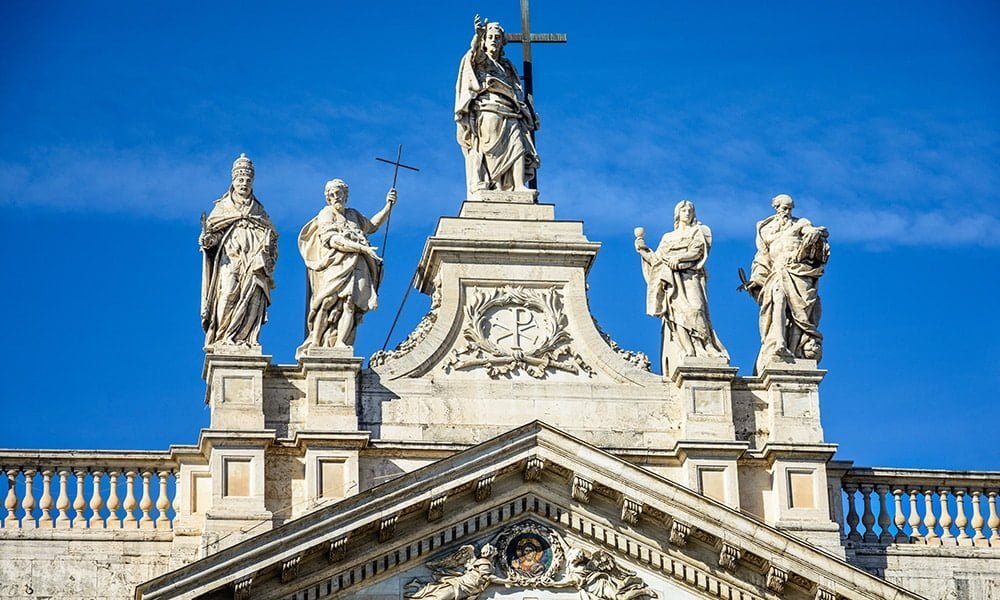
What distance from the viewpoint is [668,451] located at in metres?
35.8

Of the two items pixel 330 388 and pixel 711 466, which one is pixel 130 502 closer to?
pixel 330 388

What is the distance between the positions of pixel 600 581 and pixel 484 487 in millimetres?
1595

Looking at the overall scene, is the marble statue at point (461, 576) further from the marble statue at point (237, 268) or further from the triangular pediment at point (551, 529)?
the marble statue at point (237, 268)

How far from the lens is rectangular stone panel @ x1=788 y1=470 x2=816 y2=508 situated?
35.7 m

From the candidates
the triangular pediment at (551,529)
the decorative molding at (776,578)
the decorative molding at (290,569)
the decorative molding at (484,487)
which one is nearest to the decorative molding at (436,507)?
the triangular pediment at (551,529)

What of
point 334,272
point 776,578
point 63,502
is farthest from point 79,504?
point 776,578

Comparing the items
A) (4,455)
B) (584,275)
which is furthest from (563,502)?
(4,455)

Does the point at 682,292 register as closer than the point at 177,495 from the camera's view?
No

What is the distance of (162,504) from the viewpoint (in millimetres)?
35062

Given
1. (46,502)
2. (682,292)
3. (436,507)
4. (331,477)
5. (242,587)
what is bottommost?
(242,587)

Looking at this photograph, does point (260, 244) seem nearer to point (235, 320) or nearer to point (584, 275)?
point (235, 320)

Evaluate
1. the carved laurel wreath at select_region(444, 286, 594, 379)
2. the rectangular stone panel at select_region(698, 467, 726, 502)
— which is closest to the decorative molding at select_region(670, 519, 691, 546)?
the rectangular stone panel at select_region(698, 467, 726, 502)

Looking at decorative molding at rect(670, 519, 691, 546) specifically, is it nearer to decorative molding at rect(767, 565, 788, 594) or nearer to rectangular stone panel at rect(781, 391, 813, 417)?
decorative molding at rect(767, 565, 788, 594)

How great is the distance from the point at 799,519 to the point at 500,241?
15.1 ft
